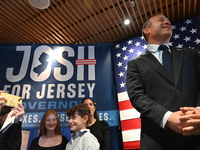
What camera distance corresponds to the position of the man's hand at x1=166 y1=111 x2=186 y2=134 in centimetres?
79

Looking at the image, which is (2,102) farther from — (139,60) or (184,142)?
(184,142)

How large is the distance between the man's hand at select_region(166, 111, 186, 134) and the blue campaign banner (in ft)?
7.28

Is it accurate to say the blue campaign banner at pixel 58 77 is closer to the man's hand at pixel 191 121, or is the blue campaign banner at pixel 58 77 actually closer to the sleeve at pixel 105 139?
the sleeve at pixel 105 139

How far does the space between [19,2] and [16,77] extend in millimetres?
1402

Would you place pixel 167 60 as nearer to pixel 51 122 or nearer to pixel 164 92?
pixel 164 92

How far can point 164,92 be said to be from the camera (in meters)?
0.98

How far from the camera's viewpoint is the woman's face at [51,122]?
2.40 meters

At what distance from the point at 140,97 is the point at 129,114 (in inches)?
88.3

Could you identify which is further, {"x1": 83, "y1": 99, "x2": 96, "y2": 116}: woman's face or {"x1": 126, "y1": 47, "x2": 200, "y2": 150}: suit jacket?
{"x1": 83, "y1": 99, "x2": 96, "y2": 116}: woman's face

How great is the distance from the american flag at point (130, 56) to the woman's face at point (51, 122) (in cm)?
125

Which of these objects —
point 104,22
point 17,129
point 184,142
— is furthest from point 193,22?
point 17,129

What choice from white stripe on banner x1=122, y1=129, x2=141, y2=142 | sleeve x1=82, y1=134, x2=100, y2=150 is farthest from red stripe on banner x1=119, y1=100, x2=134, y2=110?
sleeve x1=82, y1=134, x2=100, y2=150

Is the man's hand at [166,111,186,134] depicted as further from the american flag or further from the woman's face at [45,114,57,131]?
Result: the american flag

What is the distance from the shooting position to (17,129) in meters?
1.62
